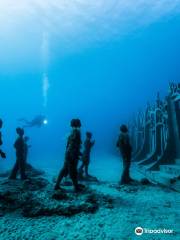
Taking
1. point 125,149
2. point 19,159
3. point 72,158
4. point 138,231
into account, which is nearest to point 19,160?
point 19,159

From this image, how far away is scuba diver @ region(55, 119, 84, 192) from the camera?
6762mm

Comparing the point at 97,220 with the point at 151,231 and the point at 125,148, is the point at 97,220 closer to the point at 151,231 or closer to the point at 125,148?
the point at 151,231

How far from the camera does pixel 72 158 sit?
6852 millimetres

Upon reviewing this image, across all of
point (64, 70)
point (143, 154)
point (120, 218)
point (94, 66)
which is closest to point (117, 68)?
point (94, 66)

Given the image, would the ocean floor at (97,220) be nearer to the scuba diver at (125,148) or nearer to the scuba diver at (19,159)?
the scuba diver at (125,148)

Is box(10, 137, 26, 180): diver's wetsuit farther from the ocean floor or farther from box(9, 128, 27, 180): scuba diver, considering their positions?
the ocean floor

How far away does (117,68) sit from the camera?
19462 centimetres

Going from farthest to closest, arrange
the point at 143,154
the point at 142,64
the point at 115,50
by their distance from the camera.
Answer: the point at 142,64 < the point at 115,50 < the point at 143,154

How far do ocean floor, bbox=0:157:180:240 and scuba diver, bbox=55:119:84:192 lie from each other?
865 millimetres

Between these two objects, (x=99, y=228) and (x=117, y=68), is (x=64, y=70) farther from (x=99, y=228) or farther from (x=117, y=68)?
(x=99, y=228)

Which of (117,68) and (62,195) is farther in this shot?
(117,68)

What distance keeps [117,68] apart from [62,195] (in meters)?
195

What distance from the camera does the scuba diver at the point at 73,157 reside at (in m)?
6.76

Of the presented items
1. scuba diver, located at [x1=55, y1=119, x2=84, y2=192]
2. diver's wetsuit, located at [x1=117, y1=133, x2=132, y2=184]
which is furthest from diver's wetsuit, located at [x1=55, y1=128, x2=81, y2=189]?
diver's wetsuit, located at [x1=117, y1=133, x2=132, y2=184]
